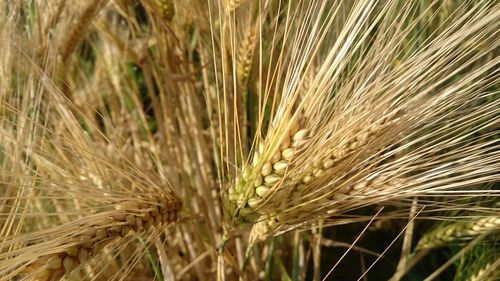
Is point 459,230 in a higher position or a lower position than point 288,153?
lower

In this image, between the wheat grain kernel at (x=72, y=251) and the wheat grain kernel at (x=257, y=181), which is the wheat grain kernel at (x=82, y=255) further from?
the wheat grain kernel at (x=257, y=181)

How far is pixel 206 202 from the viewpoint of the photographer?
117 cm

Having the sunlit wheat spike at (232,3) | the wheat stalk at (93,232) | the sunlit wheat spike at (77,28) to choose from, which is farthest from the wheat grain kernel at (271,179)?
the sunlit wheat spike at (77,28)

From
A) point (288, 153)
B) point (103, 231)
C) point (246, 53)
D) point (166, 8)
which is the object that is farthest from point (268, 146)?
point (166, 8)

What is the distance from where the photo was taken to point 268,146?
1.96 feet

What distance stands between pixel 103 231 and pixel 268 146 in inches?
7.9

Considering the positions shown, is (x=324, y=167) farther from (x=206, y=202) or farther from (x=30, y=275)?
(x=206, y=202)

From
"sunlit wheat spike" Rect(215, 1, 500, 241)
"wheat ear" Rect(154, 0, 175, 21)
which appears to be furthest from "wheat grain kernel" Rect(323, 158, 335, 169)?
"wheat ear" Rect(154, 0, 175, 21)

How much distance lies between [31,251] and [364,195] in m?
0.37

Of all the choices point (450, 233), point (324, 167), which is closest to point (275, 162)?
point (324, 167)

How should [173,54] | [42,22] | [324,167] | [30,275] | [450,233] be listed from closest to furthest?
[30,275] < [324,167] < [450,233] < [42,22] < [173,54]

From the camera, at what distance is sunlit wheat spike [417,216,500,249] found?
783mm

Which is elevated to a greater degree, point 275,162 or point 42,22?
point 42,22

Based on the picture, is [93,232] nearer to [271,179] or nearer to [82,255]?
[82,255]
